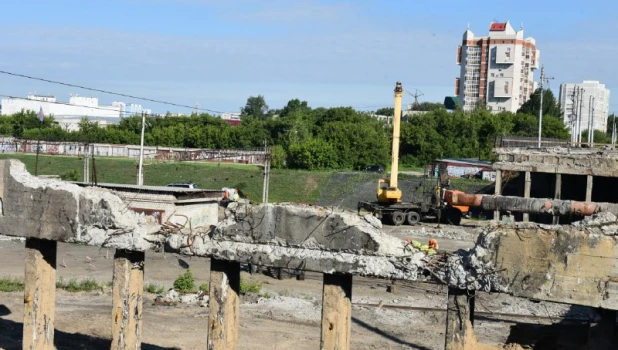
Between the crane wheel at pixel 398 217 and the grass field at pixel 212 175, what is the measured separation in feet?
36.2

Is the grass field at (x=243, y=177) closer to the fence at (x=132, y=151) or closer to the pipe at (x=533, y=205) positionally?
the fence at (x=132, y=151)

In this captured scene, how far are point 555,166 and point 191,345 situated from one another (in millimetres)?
23118

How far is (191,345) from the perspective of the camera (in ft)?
46.8

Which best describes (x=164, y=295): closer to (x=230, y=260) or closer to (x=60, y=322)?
(x=60, y=322)

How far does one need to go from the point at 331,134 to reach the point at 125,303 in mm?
49134

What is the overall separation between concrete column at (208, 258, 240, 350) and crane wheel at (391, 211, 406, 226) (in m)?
26.4

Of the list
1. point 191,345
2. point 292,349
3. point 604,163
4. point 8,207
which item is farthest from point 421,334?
point 604,163

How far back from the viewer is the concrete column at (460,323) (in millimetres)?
8281

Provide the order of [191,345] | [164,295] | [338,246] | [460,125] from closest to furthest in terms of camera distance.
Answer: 1. [338,246]
2. [191,345]
3. [164,295]
4. [460,125]

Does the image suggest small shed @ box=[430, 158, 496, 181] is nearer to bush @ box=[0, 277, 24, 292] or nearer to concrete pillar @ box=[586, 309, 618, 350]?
bush @ box=[0, 277, 24, 292]

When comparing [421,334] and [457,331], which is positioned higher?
[457,331]

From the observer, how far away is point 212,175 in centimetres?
5031

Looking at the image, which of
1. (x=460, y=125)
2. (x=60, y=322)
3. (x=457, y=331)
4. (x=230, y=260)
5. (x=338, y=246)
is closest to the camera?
(x=457, y=331)

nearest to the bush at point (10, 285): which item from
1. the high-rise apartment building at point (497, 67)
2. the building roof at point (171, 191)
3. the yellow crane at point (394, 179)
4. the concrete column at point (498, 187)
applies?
the building roof at point (171, 191)
